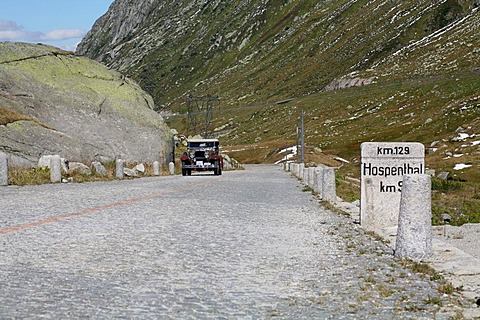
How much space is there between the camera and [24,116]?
32062mm

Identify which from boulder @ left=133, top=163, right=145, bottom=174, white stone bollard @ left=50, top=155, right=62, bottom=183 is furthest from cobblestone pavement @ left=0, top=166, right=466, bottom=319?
boulder @ left=133, top=163, right=145, bottom=174

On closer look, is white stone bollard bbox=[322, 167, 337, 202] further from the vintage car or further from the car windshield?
the car windshield

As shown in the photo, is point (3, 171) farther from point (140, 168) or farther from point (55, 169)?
point (140, 168)

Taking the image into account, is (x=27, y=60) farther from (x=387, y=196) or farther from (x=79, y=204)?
(x=387, y=196)

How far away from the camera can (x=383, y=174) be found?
1255 centimetres

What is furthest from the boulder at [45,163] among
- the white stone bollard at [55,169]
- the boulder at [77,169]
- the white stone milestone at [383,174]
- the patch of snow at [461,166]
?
the patch of snow at [461,166]

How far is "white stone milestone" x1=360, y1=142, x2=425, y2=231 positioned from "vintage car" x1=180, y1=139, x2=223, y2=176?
103 feet

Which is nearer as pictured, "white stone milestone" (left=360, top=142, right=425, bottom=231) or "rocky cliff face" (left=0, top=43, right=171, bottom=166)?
"white stone milestone" (left=360, top=142, right=425, bottom=231)

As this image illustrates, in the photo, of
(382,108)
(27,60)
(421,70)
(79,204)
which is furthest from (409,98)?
(79,204)

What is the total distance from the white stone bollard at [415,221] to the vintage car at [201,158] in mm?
35150

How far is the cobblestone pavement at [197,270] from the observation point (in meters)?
6.02

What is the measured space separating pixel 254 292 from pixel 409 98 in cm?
14796

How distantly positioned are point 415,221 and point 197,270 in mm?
2698

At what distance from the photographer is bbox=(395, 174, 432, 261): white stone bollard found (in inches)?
340
